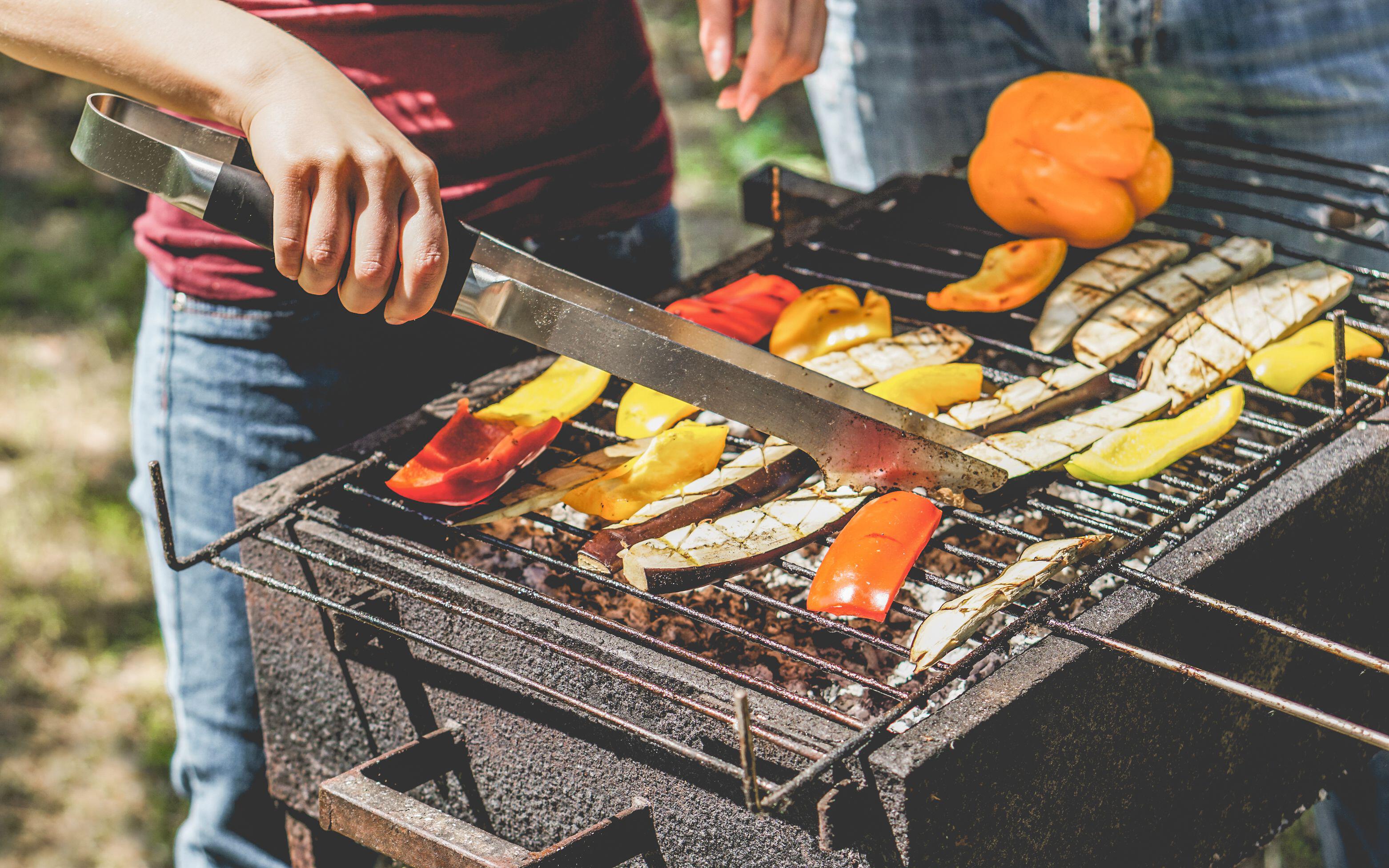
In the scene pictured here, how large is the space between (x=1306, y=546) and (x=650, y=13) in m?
7.36

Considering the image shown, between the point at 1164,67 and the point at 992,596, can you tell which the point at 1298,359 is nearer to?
the point at 992,596

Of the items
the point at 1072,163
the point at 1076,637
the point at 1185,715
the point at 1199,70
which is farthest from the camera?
the point at 1199,70

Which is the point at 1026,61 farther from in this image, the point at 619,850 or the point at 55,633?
the point at 55,633

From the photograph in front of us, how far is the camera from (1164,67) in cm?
334

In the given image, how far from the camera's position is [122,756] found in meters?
3.55

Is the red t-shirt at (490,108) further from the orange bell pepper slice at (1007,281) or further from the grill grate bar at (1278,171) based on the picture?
the grill grate bar at (1278,171)

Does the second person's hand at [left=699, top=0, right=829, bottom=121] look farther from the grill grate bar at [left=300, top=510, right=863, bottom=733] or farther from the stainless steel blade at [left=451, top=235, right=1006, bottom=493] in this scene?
the grill grate bar at [left=300, top=510, right=863, bottom=733]

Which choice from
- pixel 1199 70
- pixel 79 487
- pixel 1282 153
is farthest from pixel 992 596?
pixel 79 487

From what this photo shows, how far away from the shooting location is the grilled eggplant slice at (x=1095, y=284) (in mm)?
2256

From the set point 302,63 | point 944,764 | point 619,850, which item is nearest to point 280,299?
point 302,63

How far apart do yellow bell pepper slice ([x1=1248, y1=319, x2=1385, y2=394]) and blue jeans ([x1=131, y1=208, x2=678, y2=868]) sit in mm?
1286

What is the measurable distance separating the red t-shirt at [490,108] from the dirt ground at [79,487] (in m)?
1.84

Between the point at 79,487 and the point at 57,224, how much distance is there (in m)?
2.43

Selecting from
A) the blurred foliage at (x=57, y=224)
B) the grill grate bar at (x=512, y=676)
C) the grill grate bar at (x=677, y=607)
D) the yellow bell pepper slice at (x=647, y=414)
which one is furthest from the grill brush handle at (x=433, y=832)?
the blurred foliage at (x=57, y=224)
